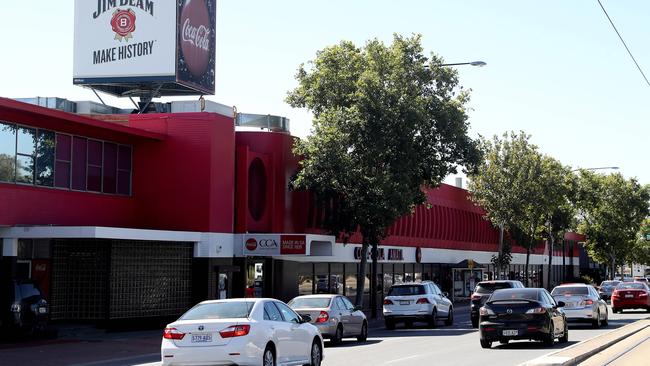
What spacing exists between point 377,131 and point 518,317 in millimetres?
16916

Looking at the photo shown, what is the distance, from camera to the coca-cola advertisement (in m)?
41.6

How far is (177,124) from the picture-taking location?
3738cm

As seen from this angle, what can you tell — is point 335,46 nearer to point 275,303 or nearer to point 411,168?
point 411,168

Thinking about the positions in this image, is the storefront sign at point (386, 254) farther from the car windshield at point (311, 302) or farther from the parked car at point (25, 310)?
the parked car at point (25, 310)

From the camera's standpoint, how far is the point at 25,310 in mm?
27547

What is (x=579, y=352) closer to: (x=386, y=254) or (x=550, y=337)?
(x=550, y=337)

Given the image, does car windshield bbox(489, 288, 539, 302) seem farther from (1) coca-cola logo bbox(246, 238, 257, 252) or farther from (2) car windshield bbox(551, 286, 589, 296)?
(1) coca-cola logo bbox(246, 238, 257, 252)

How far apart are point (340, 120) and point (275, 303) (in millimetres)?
22259

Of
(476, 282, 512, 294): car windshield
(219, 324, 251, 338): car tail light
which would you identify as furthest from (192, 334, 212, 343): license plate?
(476, 282, 512, 294): car windshield

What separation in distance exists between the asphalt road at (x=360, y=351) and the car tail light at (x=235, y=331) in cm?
484

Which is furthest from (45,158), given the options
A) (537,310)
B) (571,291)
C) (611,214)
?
(611,214)

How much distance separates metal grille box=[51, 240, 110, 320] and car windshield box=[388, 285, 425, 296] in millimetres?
10579

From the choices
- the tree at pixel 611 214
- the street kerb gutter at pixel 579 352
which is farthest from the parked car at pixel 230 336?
the tree at pixel 611 214

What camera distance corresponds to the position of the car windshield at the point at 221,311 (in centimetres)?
1667
